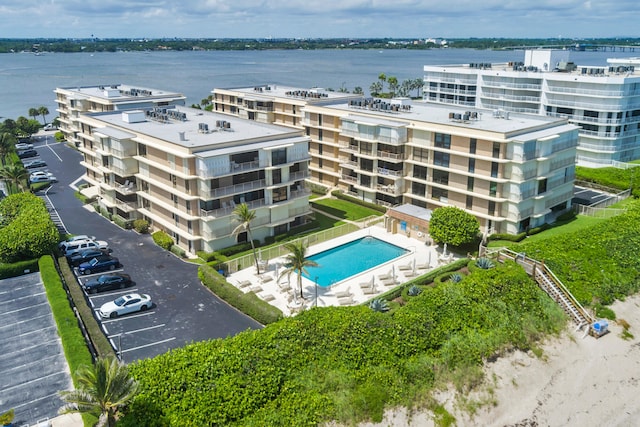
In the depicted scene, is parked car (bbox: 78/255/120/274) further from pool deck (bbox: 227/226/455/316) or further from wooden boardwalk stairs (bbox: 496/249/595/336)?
wooden boardwalk stairs (bbox: 496/249/595/336)

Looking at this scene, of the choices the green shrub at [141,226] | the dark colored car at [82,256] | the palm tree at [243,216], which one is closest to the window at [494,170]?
the palm tree at [243,216]

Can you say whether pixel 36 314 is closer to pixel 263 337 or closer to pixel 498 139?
pixel 263 337

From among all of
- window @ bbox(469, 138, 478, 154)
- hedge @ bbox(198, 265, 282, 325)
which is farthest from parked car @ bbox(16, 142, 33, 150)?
window @ bbox(469, 138, 478, 154)

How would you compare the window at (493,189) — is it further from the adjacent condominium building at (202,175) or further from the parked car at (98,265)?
the parked car at (98,265)

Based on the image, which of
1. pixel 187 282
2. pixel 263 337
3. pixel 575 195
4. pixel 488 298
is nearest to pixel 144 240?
pixel 187 282

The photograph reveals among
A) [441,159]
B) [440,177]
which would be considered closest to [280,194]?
[440,177]

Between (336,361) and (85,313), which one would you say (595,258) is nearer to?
(336,361)
